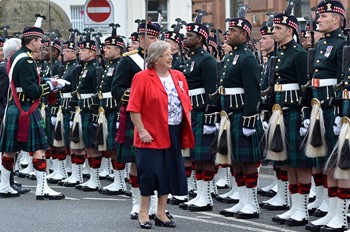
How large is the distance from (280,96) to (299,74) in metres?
Result: 0.31

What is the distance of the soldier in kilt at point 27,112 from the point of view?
47.7 ft

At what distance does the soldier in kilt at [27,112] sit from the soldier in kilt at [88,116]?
1439mm

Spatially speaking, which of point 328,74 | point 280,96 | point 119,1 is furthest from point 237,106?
point 119,1

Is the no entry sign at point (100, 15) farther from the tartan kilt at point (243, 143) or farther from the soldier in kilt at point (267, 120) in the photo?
the tartan kilt at point (243, 143)

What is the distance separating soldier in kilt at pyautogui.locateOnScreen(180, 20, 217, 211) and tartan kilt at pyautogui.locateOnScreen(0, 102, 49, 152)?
6.15ft

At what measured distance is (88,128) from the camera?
16.5m

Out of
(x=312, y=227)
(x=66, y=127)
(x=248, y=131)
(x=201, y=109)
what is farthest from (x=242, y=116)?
(x=66, y=127)

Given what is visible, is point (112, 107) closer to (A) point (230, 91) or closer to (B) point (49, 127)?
(B) point (49, 127)

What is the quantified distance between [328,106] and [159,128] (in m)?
1.59

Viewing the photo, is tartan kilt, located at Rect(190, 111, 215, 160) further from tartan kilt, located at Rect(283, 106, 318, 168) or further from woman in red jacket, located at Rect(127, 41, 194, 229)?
woman in red jacket, located at Rect(127, 41, 194, 229)

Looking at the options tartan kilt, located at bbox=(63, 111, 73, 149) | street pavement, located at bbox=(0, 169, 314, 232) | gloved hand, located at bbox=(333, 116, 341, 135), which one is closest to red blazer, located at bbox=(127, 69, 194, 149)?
street pavement, located at bbox=(0, 169, 314, 232)

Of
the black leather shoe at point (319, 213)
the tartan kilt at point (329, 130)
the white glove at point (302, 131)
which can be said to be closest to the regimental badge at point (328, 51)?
the tartan kilt at point (329, 130)

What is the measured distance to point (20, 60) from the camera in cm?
1455

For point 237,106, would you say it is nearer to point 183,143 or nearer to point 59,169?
point 183,143
